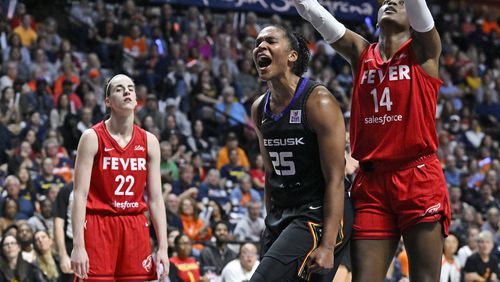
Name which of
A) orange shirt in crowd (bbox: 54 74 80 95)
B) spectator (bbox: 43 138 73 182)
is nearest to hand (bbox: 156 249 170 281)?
spectator (bbox: 43 138 73 182)

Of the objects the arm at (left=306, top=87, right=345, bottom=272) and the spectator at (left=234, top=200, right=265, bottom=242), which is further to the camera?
the spectator at (left=234, top=200, right=265, bottom=242)

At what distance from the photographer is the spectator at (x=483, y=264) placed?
468 inches

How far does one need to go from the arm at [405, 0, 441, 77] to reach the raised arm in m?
0.41

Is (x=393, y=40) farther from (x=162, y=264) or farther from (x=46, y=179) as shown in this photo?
(x=46, y=179)

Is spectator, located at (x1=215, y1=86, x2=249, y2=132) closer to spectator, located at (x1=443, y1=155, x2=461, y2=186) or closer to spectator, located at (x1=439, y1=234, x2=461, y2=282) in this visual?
spectator, located at (x1=443, y1=155, x2=461, y2=186)

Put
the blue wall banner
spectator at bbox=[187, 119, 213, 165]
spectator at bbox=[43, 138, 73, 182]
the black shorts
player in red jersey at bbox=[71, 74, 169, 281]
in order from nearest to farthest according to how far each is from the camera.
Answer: the black shorts → player in red jersey at bbox=[71, 74, 169, 281] → spectator at bbox=[43, 138, 73, 182] → spectator at bbox=[187, 119, 213, 165] → the blue wall banner

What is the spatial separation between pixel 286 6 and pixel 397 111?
1490 cm

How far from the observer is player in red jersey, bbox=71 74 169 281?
6098mm

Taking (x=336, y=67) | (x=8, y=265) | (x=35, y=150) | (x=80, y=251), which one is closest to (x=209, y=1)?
(x=336, y=67)

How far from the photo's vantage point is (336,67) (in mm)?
19328

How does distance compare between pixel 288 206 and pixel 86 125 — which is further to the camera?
pixel 86 125

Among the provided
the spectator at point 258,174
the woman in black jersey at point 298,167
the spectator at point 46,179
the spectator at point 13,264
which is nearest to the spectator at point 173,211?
the spectator at point 46,179

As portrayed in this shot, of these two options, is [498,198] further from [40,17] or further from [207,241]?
[40,17]

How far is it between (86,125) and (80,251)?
7.82 metres
